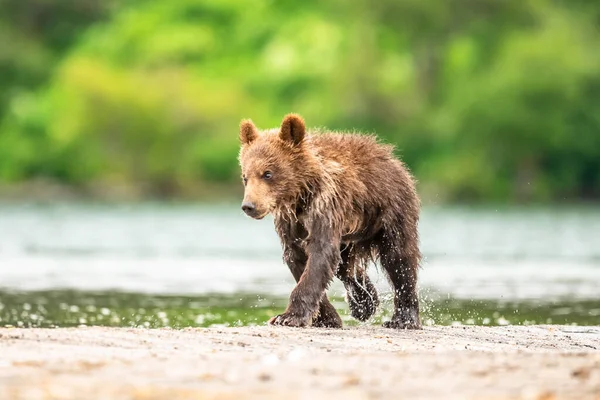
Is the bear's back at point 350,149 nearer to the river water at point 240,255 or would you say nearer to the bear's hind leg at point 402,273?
the bear's hind leg at point 402,273

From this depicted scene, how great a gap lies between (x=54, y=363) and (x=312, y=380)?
153 centimetres

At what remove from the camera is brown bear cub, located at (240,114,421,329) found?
34.6 feet

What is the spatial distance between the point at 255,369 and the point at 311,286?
11.5 ft

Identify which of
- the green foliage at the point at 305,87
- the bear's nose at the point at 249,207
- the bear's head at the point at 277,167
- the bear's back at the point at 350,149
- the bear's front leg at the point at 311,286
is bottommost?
the bear's front leg at the point at 311,286

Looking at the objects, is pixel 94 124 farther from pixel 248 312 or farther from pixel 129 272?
pixel 248 312

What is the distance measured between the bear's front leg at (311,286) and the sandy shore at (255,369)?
91cm

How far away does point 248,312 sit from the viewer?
578 inches

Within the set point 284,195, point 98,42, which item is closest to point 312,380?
point 284,195

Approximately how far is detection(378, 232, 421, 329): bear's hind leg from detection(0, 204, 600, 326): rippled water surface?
1.72m

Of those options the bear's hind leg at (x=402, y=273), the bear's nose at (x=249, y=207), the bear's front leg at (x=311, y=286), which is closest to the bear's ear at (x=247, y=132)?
the bear's nose at (x=249, y=207)

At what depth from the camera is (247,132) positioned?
1105 centimetres

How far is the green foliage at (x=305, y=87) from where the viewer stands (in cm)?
6588

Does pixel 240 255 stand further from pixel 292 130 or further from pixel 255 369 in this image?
pixel 255 369

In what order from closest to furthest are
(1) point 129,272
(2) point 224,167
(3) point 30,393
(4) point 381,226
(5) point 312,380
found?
1. (3) point 30,393
2. (5) point 312,380
3. (4) point 381,226
4. (1) point 129,272
5. (2) point 224,167
